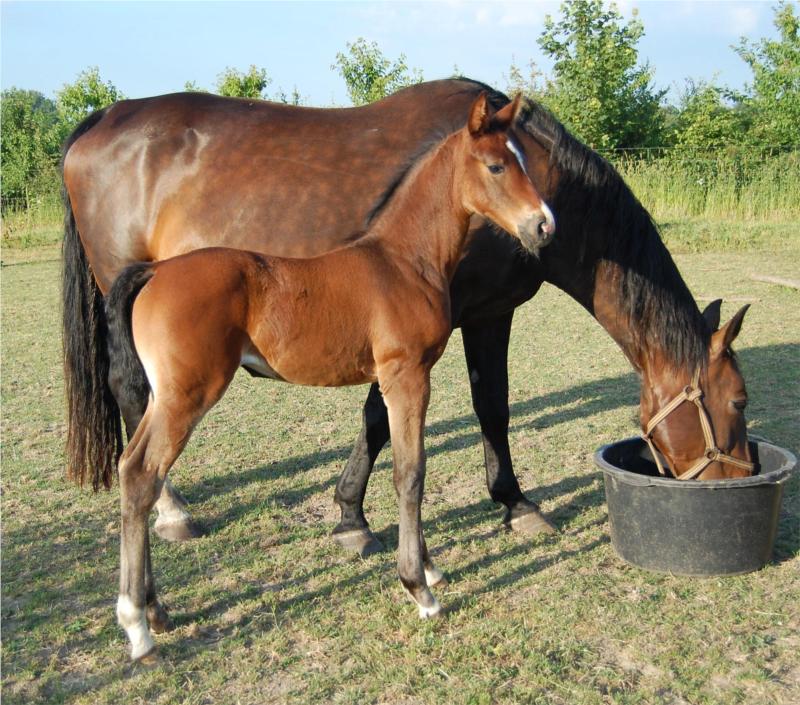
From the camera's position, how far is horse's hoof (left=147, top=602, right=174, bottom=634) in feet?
9.06

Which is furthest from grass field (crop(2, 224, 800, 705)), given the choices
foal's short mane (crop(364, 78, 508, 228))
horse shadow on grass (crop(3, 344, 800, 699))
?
foal's short mane (crop(364, 78, 508, 228))

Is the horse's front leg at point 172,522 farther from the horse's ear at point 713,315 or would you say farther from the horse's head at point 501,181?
the horse's ear at point 713,315

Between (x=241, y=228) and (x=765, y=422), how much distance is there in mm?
3789

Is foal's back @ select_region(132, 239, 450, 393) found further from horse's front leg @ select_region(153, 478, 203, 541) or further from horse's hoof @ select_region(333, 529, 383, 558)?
horse's front leg @ select_region(153, 478, 203, 541)

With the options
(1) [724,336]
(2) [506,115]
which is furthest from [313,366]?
(1) [724,336]

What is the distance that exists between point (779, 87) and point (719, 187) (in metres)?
4.64

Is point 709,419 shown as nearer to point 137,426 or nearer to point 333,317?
point 333,317

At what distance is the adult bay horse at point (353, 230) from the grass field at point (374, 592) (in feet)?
1.08

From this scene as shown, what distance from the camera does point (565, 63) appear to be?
16547mm

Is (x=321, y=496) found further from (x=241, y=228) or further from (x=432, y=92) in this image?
(x=432, y=92)

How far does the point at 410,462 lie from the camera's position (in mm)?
2852

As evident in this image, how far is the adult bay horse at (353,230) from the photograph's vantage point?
3441mm

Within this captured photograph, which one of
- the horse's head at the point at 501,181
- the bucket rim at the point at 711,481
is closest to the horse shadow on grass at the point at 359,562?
the bucket rim at the point at 711,481

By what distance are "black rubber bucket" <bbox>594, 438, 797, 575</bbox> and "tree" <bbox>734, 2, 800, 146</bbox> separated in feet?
57.8
